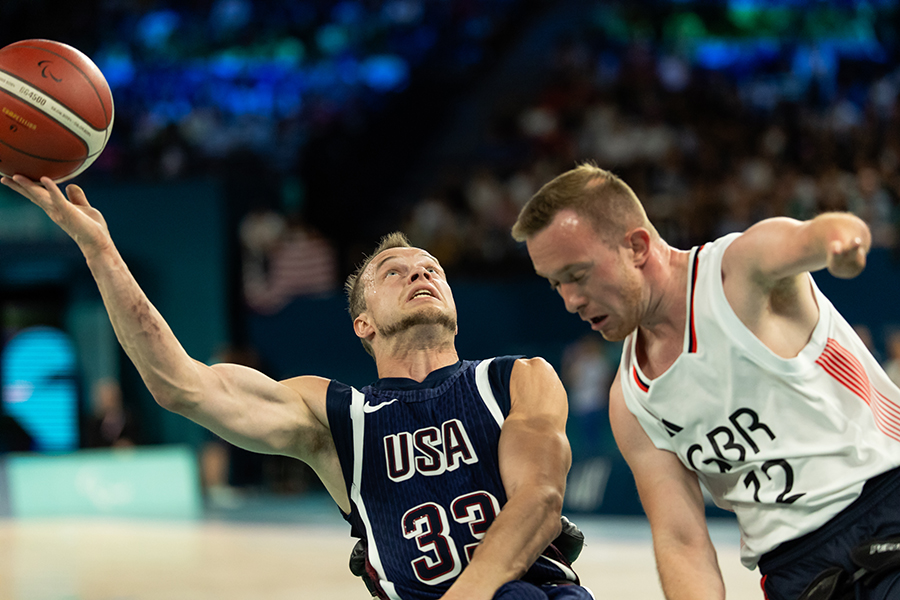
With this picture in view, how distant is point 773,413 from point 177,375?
2049 millimetres

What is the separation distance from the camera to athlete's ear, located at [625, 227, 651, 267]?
11.3 feet

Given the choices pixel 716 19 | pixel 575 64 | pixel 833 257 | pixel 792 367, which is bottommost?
pixel 792 367

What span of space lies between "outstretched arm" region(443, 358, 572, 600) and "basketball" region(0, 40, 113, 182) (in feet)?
6.28

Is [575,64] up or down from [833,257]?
up

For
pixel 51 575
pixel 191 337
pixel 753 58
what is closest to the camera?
pixel 51 575

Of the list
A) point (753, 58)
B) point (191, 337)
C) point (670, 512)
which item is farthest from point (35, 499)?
point (753, 58)

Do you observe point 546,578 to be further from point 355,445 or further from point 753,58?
point 753,58

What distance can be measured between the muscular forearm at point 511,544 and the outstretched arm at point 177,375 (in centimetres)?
87

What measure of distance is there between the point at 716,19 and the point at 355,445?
1733 cm

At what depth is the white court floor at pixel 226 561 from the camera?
23.4ft

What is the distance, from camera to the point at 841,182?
1192 centimetres

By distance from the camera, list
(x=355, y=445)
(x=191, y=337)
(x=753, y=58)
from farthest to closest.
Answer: (x=753, y=58)
(x=191, y=337)
(x=355, y=445)

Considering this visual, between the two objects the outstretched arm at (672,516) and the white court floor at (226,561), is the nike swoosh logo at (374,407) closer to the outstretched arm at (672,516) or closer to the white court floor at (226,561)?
the outstretched arm at (672,516)

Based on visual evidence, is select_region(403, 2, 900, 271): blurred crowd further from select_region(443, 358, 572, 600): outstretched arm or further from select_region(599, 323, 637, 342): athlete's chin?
select_region(599, 323, 637, 342): athlete's chin
